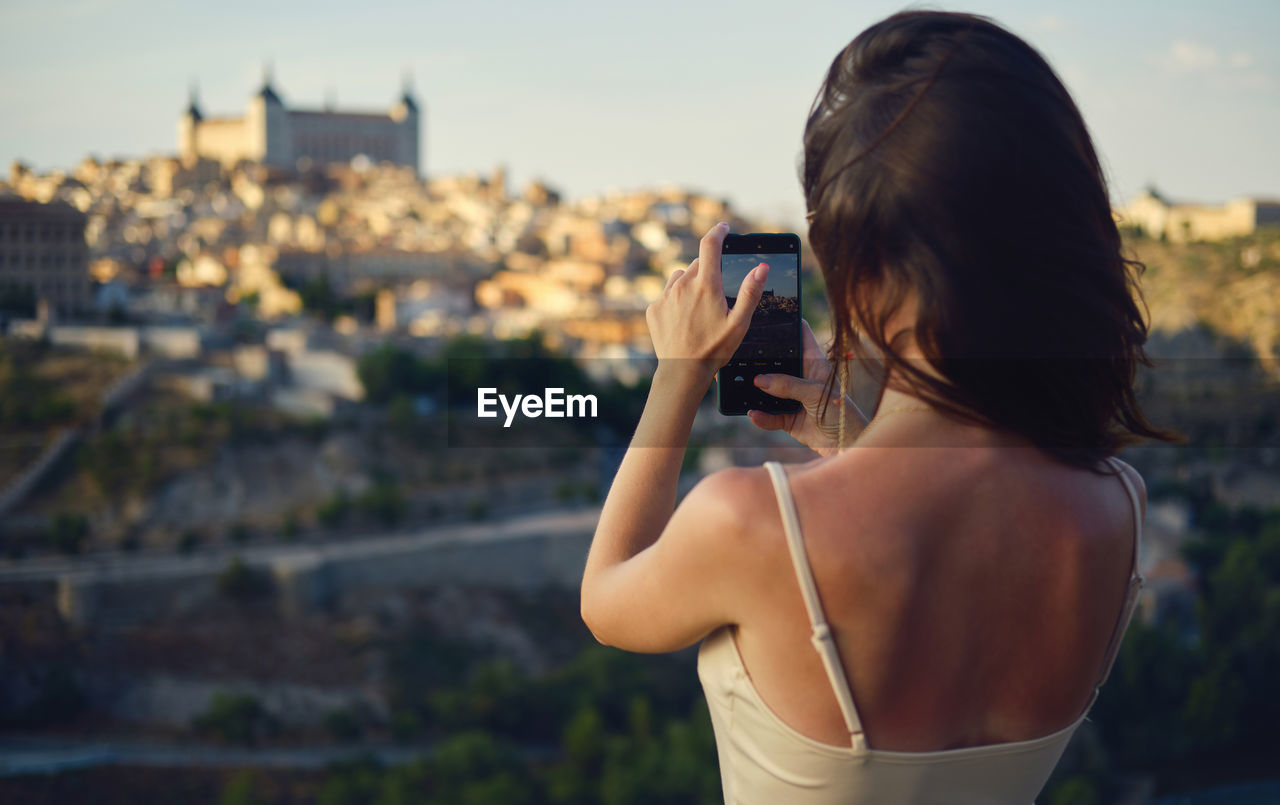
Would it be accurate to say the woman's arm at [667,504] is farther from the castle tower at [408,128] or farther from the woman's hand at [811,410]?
the castle tower at [408,128]

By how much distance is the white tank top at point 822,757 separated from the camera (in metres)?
0.40

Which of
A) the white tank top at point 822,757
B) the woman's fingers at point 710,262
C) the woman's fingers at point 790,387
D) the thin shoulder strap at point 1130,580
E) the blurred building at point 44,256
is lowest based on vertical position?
the blurred building at point 44,256

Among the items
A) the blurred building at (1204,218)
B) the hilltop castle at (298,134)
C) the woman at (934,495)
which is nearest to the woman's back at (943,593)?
the woman at (934,495)

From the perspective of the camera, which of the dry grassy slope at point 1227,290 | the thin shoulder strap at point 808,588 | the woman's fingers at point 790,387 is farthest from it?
the dry grassy slope at point 1227,290

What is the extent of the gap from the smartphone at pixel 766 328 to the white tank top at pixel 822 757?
0.47 feet

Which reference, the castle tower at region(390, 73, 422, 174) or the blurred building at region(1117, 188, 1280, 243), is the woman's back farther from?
the castle tower at region(390, 73, 422, 174)

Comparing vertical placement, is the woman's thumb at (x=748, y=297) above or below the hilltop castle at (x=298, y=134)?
above

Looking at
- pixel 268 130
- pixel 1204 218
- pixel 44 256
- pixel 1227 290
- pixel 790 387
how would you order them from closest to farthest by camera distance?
pixel 790 387, pixel 44 256, pixel 1227 290, pixel 1204 218, pixel 268 130

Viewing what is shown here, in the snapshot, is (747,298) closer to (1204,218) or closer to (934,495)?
(934,495)

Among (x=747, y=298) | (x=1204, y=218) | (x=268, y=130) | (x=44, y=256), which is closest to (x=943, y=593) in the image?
(x=747, y=298)

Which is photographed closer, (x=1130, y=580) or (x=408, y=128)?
(x=1130, y=580)

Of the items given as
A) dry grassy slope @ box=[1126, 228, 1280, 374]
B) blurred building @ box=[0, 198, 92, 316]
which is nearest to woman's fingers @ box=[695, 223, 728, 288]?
blurred building @ box=[0, 198, 92, 316]

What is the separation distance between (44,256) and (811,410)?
12.1 meters

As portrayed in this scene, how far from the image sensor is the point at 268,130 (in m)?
33.2
